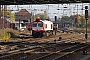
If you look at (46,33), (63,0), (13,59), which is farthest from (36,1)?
(46,33)

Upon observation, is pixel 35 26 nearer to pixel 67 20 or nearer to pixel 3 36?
pixel 3 36

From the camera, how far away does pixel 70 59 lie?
49.3 ft

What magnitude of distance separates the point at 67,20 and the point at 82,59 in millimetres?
139709

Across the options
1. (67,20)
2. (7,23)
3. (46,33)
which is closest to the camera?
(46,33)

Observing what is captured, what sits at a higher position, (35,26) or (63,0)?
(63,0)

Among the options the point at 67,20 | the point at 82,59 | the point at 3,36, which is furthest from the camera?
the point at 67,20

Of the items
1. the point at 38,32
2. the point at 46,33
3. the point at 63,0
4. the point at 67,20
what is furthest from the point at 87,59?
the point at 67,20

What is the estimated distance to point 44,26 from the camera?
46.5m

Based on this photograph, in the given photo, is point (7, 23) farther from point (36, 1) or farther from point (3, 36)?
point (36, 1)

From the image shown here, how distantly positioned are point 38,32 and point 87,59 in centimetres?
3100

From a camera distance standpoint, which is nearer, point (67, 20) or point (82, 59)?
point (82, 59)

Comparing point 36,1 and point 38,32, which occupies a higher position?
point 36,1

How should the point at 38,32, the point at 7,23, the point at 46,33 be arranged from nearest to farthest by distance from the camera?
the point at 38,32, the point at 46,33, the point at 7,23

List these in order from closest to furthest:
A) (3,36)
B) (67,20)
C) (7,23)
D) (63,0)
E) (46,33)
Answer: (63,0) < (3,36) < (46,33) < (7,23) < (67,20)
